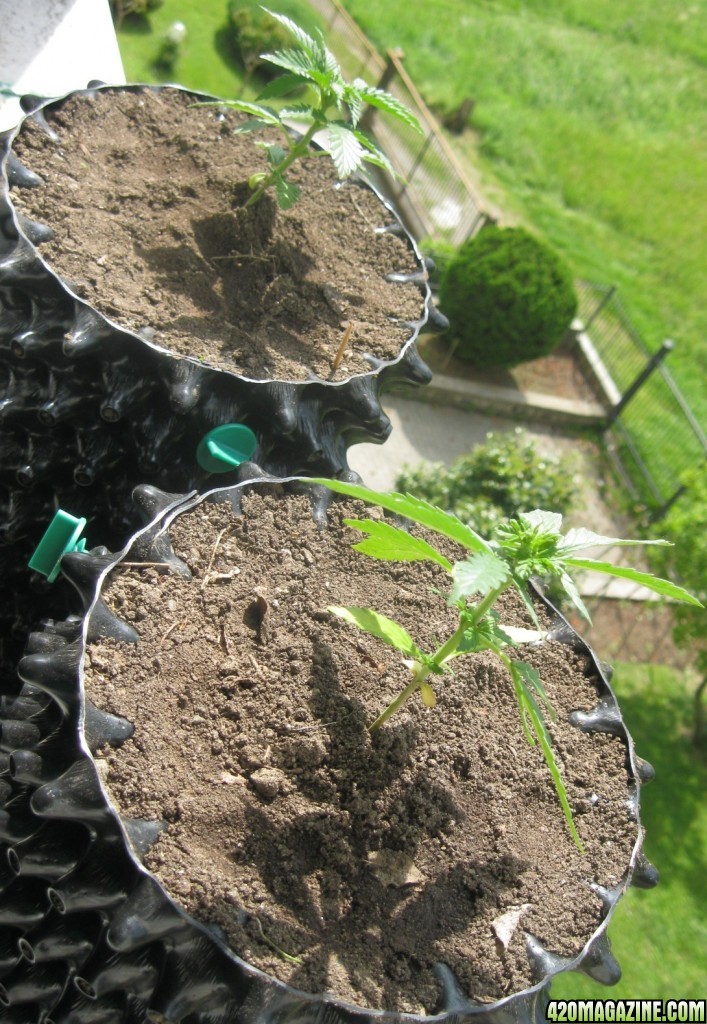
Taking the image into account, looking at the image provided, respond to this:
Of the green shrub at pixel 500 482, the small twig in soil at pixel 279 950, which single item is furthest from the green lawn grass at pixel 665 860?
the small twig in soil at pixel 279 950

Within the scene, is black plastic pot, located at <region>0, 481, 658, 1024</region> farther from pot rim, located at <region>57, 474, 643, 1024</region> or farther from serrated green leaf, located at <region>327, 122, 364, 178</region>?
serrated green leaf, located at <region>327, 122, 364, 178</region>

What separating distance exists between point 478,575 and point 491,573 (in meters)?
0.03

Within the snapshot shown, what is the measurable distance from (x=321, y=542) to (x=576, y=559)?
0.58m

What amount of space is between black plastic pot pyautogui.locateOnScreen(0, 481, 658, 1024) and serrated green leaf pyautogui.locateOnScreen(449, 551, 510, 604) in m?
0.59

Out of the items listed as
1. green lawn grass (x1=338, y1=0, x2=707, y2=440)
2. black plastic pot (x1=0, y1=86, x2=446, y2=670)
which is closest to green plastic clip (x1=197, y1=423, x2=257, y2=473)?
black plastic pot (x1=0, y1=86, x2=446, y2=670)

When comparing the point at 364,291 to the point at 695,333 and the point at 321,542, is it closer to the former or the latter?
the point at 321,542

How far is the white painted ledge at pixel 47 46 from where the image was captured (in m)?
2.71

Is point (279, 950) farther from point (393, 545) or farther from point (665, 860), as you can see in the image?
point (665, 860)

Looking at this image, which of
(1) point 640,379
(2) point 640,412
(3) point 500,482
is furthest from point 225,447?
(2) point 640,412

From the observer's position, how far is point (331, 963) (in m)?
1.39

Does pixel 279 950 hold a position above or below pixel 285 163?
below

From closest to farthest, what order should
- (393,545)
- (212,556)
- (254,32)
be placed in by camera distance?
(393,545) → (212,556) → (254,32)

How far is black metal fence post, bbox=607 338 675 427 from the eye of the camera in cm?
912

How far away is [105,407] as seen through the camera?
1897 millimetres
